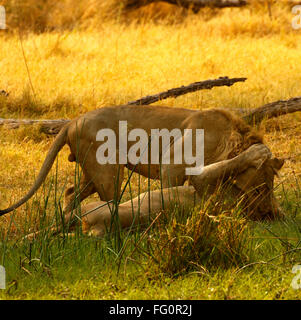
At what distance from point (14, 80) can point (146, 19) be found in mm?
5608

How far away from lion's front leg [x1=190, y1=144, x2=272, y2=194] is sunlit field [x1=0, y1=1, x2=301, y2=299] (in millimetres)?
248

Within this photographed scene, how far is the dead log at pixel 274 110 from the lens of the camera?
28.2 ft

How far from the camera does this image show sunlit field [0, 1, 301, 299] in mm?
4035

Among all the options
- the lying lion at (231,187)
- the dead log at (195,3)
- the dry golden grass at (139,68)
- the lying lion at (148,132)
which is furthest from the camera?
the dead log at (195,3)

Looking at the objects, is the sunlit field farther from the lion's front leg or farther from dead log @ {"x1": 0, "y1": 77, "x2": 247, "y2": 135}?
the lion's front leg

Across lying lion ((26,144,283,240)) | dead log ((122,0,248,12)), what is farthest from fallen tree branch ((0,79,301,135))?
dead log ((122,0,248,12))

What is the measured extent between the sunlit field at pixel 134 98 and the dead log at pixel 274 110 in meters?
0.12

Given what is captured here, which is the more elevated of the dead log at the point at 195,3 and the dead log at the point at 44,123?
the dead log at the point at 195,3

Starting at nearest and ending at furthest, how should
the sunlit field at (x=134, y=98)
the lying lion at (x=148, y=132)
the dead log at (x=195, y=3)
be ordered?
the sunlit field at (x=134, y=98) → the lying lion at (x=148, y=132) → the dead log at (x=195, y=3)

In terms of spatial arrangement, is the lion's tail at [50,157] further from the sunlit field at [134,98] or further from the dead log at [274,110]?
the dead log at [274,110]

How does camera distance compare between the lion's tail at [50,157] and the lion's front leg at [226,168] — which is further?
the lion's tail at [50,157]

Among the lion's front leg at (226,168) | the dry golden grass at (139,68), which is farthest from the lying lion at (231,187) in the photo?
the dry golden grass at (139,68)
